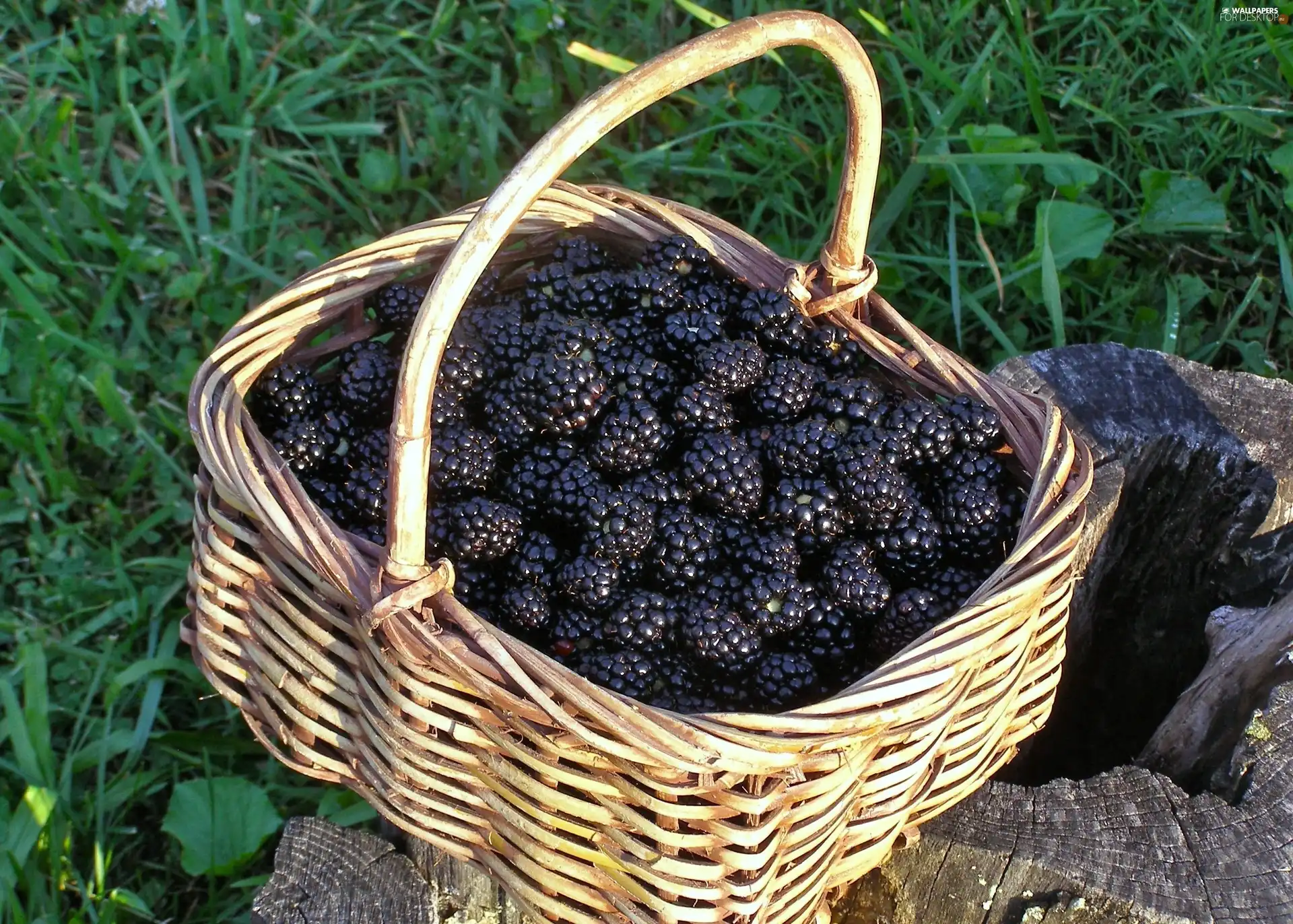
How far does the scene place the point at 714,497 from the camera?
1.73 meters

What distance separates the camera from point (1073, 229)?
283 centimetres

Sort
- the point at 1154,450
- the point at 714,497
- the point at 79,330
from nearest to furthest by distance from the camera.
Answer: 1. the point at 714,497
2. the point at 1154,450
3. the point at 79,330

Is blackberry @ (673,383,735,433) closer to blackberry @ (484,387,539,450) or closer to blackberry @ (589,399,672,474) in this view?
blackberry @ (589,399,672,474)

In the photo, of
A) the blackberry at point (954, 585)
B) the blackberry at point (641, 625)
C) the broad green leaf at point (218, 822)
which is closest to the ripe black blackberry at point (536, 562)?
the blackberry at point (641, 625)

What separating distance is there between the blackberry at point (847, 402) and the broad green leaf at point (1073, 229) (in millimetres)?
1185

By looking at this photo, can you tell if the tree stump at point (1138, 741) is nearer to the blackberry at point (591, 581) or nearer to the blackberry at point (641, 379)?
the blackberry at point (591, 581)

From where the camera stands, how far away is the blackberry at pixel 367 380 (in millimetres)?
1864

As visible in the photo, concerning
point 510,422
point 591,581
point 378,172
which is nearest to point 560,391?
point 510,422

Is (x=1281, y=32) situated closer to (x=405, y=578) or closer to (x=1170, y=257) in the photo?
(x=1170, y=257)

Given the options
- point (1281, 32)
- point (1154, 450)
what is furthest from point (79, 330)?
point (1281, 32)

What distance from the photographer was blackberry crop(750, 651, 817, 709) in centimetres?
155

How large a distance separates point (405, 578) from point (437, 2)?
2.54m

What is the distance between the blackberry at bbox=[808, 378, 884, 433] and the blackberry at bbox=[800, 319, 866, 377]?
0.22ft

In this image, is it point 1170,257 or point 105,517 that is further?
point 1170,257
